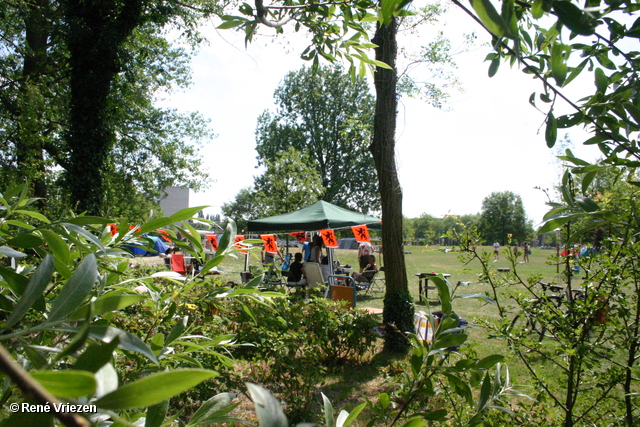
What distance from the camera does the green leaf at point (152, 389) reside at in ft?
0.93

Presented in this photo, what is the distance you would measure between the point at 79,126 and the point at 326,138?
27231 millimetres

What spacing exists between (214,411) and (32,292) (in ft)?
1.09

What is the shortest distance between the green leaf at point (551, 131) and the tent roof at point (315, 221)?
8.59 meters

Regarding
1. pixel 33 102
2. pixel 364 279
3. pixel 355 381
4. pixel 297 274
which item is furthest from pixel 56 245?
pixel 364 279

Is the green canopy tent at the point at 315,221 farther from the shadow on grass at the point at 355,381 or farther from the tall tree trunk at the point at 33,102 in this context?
the tall tree trunk at the point at 33,102

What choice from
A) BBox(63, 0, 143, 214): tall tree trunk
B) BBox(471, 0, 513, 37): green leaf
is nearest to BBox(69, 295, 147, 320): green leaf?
BBox(471, 0, 513, 37): green leaf

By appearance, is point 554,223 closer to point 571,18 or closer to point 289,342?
point 571,18

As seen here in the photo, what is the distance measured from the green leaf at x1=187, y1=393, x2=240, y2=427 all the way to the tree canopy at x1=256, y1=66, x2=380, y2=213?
35.6 metres

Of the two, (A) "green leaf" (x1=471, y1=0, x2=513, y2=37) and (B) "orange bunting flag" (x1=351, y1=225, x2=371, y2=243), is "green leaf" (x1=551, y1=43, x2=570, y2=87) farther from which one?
(B) "orange bunting flag" (x1=351, y1=225, x2=371, y2=243)

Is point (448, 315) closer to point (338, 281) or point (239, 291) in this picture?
point (239, 291)

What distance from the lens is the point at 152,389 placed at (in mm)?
293

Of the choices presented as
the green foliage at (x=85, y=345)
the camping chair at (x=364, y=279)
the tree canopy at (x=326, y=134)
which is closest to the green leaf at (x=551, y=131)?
the green foliage at (x=85, y=345)

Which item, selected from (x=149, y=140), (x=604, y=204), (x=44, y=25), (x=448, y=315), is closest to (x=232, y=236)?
(x=448, y=315)

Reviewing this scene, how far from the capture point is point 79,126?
36.8 ft
